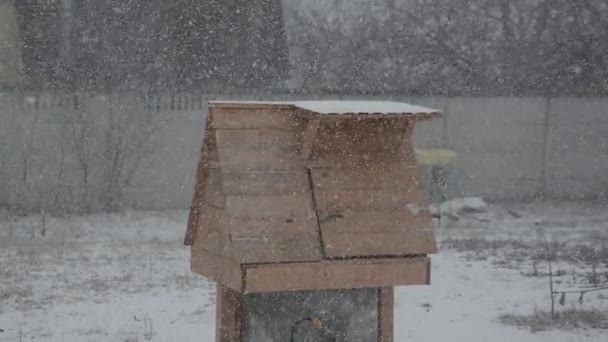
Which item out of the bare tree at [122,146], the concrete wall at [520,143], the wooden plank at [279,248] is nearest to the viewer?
the wooden plank at [279,248]

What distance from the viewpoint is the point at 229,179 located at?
461 cm

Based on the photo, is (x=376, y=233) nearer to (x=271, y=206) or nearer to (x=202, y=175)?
(x=271, y=206)

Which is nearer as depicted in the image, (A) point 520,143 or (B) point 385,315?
(B) point 385,315

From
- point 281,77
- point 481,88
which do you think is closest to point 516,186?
point 481,88

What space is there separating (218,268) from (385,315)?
768mm

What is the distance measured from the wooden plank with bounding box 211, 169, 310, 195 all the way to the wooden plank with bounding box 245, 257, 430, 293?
32cm

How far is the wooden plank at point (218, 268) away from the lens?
181 inches

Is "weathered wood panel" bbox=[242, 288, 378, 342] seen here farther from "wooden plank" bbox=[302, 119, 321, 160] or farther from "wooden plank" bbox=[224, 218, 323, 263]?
"wooden plank" bbox=[302, 119, 321, 160]

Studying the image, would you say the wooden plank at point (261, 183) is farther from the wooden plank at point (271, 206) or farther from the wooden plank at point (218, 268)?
the wooden plank at point (218, 268)

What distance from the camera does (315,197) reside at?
15.5 feet

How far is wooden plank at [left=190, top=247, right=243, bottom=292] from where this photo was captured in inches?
181

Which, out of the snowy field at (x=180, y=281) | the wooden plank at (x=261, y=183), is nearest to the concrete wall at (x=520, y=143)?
the snowy field at (x=180, y=281)

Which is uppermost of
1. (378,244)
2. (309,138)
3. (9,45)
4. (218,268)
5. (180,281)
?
(309,138)

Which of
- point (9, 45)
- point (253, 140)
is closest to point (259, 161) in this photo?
point (253, 140)
